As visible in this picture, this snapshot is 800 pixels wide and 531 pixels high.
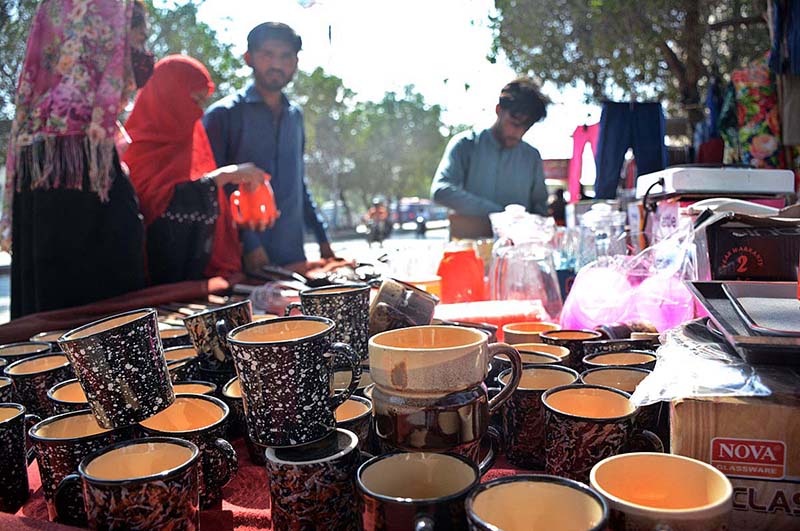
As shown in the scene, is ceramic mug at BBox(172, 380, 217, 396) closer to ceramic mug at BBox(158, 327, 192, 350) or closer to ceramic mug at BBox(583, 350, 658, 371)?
ceramic mug at BBox(158, 327, 192, 350)

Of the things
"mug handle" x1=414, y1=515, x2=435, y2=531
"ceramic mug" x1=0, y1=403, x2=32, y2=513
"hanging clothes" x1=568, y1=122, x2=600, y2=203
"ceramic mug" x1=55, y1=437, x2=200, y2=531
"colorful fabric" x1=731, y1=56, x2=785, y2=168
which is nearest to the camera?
"mug handle" x1=414, y1=515, x2=435, y2=531

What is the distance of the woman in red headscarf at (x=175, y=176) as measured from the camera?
120 inches

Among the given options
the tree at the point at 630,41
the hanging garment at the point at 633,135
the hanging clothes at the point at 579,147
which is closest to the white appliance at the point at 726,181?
the hanging garment at the point at 633,135

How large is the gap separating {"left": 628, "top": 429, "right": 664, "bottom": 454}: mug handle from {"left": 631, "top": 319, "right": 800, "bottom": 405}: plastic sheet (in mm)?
51

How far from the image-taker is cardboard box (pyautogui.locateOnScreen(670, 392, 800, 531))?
757 millimetres

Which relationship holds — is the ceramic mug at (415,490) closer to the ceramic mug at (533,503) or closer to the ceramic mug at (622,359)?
the ceramic mug at (533,503)

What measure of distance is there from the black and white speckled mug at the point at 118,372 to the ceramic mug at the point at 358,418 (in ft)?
1.02

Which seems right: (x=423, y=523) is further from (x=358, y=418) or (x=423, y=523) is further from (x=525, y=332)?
(x=525, y=332)

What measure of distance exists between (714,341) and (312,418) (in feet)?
2.12

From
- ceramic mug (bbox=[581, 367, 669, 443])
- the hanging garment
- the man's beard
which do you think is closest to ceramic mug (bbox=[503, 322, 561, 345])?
ceramic mug (bbox=[581, 367, 669, 443])

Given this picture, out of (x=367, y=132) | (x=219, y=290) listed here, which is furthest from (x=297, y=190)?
(x=367, y=132)

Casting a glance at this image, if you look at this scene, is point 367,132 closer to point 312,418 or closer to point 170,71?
point 170,71

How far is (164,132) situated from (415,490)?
289 cm

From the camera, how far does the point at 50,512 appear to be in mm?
933
